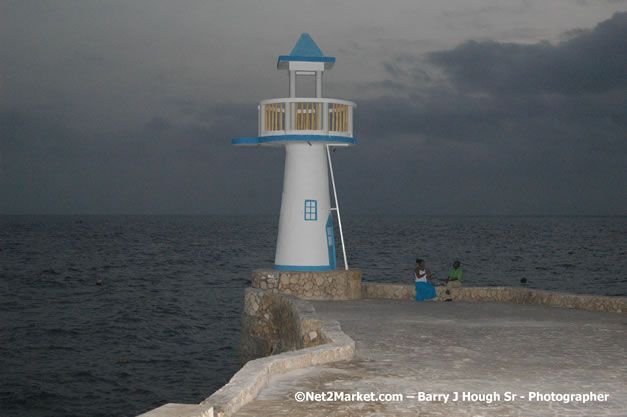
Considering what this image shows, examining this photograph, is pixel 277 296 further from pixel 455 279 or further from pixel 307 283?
→ pixel 455 279

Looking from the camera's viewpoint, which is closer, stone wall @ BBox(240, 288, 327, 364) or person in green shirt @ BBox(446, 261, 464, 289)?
stone wall @ BBox(240, 288, 327, 364)

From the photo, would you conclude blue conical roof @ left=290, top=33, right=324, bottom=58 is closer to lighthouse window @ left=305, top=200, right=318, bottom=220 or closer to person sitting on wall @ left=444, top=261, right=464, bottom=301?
lighthouse window @ left=305, top=200, right=318, bottom=220

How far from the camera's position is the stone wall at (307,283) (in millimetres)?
18969

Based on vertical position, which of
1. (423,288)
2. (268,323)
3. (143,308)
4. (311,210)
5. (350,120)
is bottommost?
(143,308)

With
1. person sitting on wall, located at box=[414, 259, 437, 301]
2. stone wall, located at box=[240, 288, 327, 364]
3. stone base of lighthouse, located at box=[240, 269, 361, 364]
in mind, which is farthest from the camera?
person sitting on wall, located at box=[414, 259, 437, 301]

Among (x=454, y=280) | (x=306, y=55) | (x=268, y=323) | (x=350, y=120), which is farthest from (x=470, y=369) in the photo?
(x=306, y=55)

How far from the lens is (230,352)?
25.8 meters

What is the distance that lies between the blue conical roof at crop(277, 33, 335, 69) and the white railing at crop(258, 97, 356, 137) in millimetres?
1095

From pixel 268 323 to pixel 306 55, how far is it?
7258 mm

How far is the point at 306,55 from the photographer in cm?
1969

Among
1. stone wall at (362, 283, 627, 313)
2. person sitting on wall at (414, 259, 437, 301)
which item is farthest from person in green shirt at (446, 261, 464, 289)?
person sitting on wall at (414, 259, 437, 301)

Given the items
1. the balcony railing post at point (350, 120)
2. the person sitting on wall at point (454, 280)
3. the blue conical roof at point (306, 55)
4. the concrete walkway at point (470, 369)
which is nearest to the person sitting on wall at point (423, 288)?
the person sitting on wall at point (454, 280)

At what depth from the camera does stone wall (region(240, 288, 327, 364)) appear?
16058 mm

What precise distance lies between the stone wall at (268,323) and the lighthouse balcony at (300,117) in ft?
14.1
